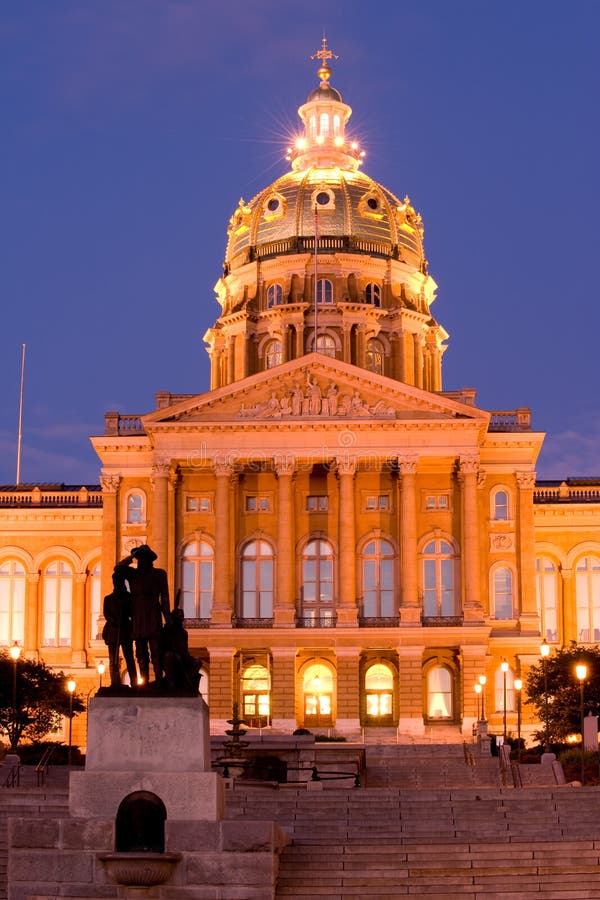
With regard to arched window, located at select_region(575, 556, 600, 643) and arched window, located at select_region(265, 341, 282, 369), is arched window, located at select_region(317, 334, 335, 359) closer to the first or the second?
arched window, located at select_region(265, 341, 282, 369)

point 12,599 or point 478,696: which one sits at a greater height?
point 12,599

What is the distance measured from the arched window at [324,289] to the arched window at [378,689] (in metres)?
24.1

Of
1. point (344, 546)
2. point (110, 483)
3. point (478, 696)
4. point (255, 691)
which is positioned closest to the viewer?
point (478, 696)

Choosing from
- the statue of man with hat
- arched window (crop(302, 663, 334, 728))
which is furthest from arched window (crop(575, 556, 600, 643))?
the statue of man with hat

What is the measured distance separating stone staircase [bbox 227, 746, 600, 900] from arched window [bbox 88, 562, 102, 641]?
44.9 meters

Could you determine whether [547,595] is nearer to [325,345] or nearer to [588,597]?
[588,597]

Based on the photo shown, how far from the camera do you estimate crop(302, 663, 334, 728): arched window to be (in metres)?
77.5

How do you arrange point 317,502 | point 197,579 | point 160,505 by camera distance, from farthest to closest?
1. point 317,502
2. point 197,579
3. point 160,505

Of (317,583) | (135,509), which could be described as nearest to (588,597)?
(317,583)

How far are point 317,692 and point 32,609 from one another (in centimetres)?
1697

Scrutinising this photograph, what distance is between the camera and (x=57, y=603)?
8794 cm

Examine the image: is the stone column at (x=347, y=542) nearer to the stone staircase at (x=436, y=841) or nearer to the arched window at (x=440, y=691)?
the arched window at (x=440, y=691)

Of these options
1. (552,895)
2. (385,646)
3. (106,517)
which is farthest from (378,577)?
(552,895)

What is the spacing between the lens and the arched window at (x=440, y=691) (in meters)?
77.4
